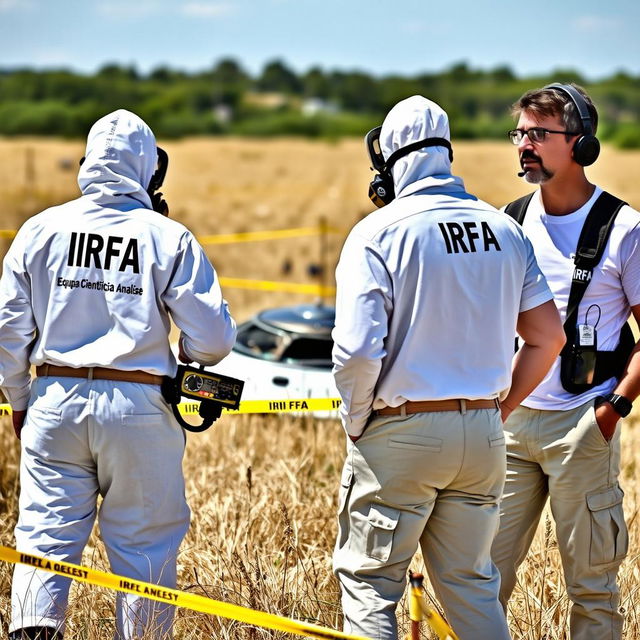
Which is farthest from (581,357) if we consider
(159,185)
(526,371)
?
(159,185)

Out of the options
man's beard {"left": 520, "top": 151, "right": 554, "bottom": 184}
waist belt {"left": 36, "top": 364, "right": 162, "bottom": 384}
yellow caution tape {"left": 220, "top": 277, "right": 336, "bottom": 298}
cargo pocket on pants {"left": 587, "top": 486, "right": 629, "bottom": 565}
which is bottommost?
yellow caution tape {"left": 220, "top": 277, "right": 336, "bottom": 298}

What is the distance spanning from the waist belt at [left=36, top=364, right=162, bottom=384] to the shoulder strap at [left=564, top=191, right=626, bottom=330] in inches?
59.8

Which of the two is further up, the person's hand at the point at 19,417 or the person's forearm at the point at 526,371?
the person's forearm at the point at 526,371

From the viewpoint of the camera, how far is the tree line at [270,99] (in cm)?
6756

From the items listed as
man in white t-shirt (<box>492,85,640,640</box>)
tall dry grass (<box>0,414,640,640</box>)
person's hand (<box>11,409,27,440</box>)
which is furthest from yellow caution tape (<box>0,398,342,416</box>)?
man in white t-shirt (<box>492,85,640,640</box>)

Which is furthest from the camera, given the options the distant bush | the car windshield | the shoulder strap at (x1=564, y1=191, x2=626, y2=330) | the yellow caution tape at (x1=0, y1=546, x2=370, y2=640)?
the distant bush

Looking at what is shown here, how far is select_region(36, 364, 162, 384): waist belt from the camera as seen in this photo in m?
3.61

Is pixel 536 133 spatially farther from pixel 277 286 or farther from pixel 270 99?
pixel 270 99

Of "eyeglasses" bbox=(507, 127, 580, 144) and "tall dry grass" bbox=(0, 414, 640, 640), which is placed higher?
"eyeglasses" bbox=(507, 127, 580, 144)

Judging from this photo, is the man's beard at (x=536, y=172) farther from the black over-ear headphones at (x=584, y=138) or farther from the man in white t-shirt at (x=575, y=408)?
the black over-ear headphones at (x=584, y=138)

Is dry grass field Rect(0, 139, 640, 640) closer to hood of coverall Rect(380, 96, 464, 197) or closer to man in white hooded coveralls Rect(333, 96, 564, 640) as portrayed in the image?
man in white hooded coveralls Rect(333, 96, 564, 640)

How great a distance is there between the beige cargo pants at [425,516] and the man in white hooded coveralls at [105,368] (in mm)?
704

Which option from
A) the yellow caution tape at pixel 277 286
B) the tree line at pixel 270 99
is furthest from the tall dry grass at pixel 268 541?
the tree line at pixel 270 99

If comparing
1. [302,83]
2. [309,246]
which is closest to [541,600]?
[309,246]
